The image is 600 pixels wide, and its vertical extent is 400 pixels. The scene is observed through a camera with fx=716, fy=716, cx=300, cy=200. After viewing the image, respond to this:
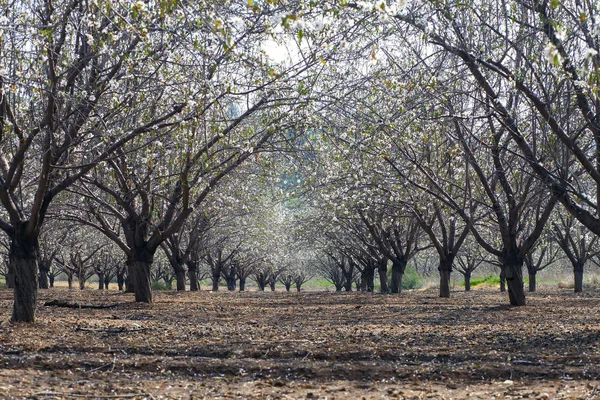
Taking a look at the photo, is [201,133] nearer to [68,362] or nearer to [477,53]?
[477,53]

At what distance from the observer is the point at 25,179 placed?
14.8 meters

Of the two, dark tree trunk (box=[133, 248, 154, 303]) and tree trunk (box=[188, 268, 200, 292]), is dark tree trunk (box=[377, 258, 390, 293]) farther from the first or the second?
dark tree trunk (box=[133, 248, 154, 303])

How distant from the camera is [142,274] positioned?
17.6 meters

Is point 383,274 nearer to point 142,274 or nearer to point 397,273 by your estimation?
A: point 397,273

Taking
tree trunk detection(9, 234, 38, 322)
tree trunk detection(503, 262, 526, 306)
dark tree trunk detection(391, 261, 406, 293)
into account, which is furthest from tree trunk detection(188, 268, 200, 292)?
tree trunk detection(9, 234, 38, 322)

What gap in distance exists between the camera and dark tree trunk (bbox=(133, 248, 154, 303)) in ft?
57.2

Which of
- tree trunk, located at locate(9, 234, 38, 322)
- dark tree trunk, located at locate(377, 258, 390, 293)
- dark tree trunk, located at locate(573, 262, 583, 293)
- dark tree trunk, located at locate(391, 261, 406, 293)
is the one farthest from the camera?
dark tree trunk, located at locate(573, 262, 583, 293)

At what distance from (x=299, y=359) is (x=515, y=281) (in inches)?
397

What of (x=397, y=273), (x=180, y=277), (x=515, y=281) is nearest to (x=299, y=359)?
(x=515, y=281)

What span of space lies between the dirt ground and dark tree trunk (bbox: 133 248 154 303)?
15.0 feet

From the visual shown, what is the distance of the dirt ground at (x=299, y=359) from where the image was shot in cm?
621

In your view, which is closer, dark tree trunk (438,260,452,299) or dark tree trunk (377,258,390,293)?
dark tree trunk (438,260,452,299)

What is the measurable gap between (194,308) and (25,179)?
15.8 feet

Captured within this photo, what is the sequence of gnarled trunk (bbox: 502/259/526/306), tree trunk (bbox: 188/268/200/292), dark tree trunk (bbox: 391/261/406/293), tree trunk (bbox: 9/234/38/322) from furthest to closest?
tree trunk (bbox: 188/268/200/292)
dark tree trunk (bbox: 391/261/406/293)
gnarled trunk (bbox: 502/259/526/306)
tree trunk (bbox: 9/234/38/322)
